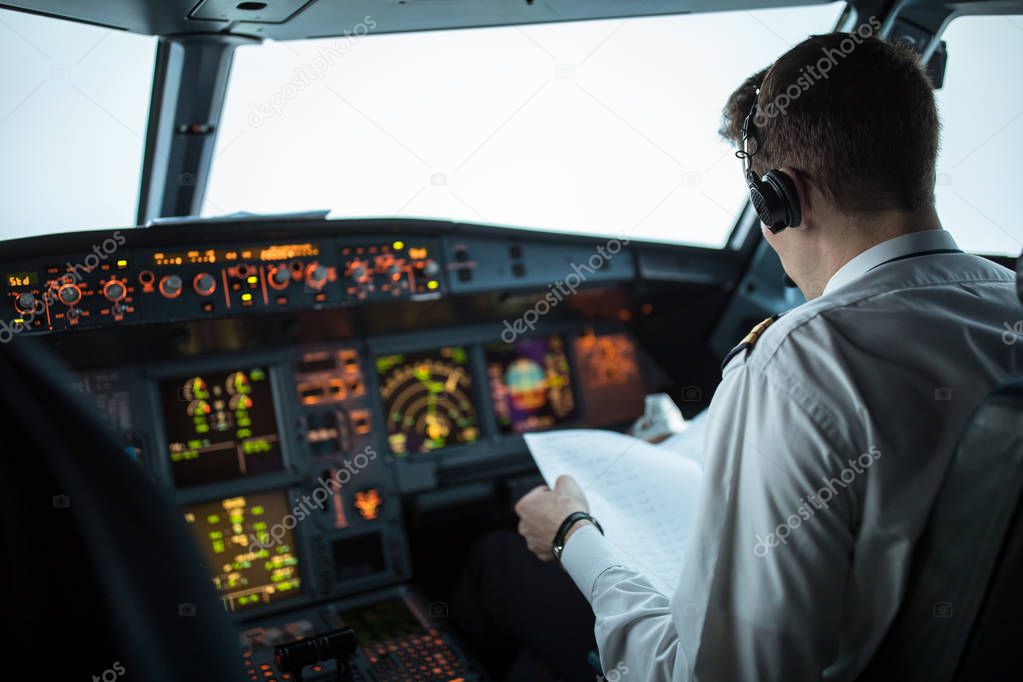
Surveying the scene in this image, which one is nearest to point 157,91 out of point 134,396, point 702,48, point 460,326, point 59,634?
point 134,396

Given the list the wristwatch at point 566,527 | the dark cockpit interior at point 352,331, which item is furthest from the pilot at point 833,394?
the dark cockpit interior at point 352,331

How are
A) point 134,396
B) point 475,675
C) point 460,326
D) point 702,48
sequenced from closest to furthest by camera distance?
point 475,675
point 134,396
point 702,48
point 460,326

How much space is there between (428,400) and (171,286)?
840 millimetres

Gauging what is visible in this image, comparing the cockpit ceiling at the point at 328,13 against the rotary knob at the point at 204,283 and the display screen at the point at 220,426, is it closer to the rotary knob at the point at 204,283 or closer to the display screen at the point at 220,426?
the rotary knob at the point at 204,283

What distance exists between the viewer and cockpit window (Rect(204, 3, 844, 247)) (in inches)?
88.6

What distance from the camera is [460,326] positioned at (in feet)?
8.52

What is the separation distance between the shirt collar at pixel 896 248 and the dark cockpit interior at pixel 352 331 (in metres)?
1.17

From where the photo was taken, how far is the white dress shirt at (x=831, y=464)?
91 centimetres

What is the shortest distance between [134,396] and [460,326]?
93cm

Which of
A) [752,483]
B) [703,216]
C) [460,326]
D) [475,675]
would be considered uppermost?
[703,216]

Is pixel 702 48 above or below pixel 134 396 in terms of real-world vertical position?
above

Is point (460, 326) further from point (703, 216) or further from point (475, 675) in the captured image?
point (475, 675)

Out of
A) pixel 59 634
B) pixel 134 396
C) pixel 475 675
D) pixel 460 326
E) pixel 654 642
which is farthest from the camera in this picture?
pixel 460 326

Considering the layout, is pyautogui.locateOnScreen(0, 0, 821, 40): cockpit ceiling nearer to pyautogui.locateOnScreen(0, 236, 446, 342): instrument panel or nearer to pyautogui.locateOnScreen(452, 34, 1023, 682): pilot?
pyautogui.locateOnScreen(0, 236, 446, 342): instrument panel
